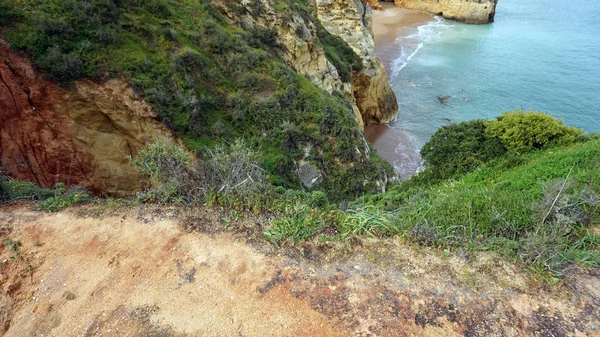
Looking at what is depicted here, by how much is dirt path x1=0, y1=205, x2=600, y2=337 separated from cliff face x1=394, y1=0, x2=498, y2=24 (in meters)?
63.6

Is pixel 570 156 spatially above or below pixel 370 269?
below

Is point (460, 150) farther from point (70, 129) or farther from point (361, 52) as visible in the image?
point (70, 129)

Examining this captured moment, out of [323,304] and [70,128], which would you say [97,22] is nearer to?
[70,128]

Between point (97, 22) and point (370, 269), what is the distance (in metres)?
13.1

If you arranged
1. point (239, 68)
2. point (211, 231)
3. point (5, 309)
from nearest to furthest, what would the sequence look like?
1. point (5, 309)
2. point (211, 231)
3. point (239, 68)

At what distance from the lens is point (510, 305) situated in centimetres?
525

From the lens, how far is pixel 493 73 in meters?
37.2

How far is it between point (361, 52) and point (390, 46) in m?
20.6

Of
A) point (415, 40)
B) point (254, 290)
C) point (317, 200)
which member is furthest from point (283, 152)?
point (415, 40)

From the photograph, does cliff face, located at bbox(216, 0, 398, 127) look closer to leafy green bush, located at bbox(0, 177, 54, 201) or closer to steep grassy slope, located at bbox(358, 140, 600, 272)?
leafy green bush, located at bbox(0, 177, 54, 201)

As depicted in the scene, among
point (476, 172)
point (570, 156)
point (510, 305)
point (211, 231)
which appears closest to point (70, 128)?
point (211, 231)

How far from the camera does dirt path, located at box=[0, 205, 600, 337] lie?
5129 mm

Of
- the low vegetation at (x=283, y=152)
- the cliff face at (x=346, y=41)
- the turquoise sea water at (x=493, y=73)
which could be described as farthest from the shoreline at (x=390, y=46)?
the low vegetation at (x=283, y=152)

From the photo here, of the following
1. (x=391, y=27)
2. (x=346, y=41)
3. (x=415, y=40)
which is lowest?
(x=415, y=40)
